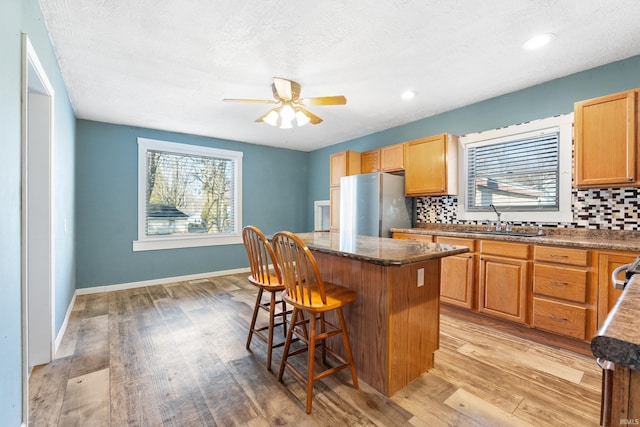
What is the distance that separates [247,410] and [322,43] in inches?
99.1

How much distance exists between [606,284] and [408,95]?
2394 mm

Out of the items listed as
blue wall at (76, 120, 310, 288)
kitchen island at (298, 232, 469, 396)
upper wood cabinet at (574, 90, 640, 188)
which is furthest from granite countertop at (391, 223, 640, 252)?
blue wall at (76, 120, 310, 288)

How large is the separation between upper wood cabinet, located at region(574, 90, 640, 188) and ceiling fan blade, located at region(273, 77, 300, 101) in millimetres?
2515

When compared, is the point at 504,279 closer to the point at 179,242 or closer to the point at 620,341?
the point at 620,341

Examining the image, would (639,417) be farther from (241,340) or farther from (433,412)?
(241,340)

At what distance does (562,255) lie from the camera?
7.61 feet

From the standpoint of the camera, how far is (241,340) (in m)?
2.52

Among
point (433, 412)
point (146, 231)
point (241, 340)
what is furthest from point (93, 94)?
point (433, 412)

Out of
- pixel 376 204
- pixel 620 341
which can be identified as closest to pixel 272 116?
pixel 376 204

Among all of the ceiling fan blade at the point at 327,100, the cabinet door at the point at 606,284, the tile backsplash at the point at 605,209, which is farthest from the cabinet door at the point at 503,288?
the ceiling fan blade at the point at 327,100

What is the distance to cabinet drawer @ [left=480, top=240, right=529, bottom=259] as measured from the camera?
8.32 feet

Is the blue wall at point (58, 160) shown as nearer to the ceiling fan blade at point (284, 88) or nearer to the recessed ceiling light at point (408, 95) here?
the ceiling fan blade at point (284, 88)

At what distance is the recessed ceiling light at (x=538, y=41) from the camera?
2092 millimetres

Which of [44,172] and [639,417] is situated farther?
[44,172]
